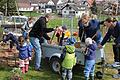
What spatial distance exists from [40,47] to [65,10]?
99206mm

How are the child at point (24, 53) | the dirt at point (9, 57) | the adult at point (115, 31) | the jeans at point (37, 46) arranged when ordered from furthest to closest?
the dirt at point (9, 57), the jeans at point (37, 46), the child at point (24, 53), the adult at point (115, 31)

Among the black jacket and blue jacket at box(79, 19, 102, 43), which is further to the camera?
blue jacket at box(79, 19, 102, 43)

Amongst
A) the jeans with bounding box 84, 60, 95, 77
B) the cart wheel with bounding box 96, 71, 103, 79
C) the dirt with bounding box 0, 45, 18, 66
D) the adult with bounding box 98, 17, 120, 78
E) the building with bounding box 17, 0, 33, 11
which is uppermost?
the building with bounding box 17, 0, 33, 11

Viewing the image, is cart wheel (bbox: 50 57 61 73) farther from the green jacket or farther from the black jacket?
the green jacket

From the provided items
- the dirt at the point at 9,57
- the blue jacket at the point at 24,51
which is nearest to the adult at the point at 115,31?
the blue jacket at the point at 24,51

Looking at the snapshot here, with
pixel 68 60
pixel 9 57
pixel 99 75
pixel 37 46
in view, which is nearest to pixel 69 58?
pixel 68 60

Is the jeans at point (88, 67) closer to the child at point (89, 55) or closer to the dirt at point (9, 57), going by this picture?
the child at point (89, 55)

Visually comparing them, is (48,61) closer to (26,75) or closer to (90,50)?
(26,75)

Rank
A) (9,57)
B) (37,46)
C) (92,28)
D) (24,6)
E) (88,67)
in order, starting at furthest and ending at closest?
(24,6), (9,57), (92,28), (37,46), (88,67)

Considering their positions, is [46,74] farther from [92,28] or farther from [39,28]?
[92,28]

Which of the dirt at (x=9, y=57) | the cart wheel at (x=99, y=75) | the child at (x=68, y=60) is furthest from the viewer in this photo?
the dirt at (x=9, y=57)

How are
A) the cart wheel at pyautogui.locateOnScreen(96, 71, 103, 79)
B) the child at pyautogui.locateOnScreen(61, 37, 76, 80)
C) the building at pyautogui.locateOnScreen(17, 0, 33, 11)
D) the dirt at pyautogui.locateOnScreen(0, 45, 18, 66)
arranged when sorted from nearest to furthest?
the child at pyautogui.locateOnScreen(61, 37, 76, 80)
the cart wheel at pyautogui.locateOnScreen(96, 71, 103, 79)
the dirt at pyautogui.locateOnScreen(0, 45, 18, 66)
the building at pyautogui.locateOnScreen(17, 0, 33, 11)

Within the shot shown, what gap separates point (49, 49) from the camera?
34.1 ft

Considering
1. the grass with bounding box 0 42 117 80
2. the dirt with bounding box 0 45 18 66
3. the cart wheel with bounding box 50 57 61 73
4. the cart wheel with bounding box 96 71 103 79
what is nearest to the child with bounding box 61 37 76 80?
the grass with bounding box 0 42 117 80
